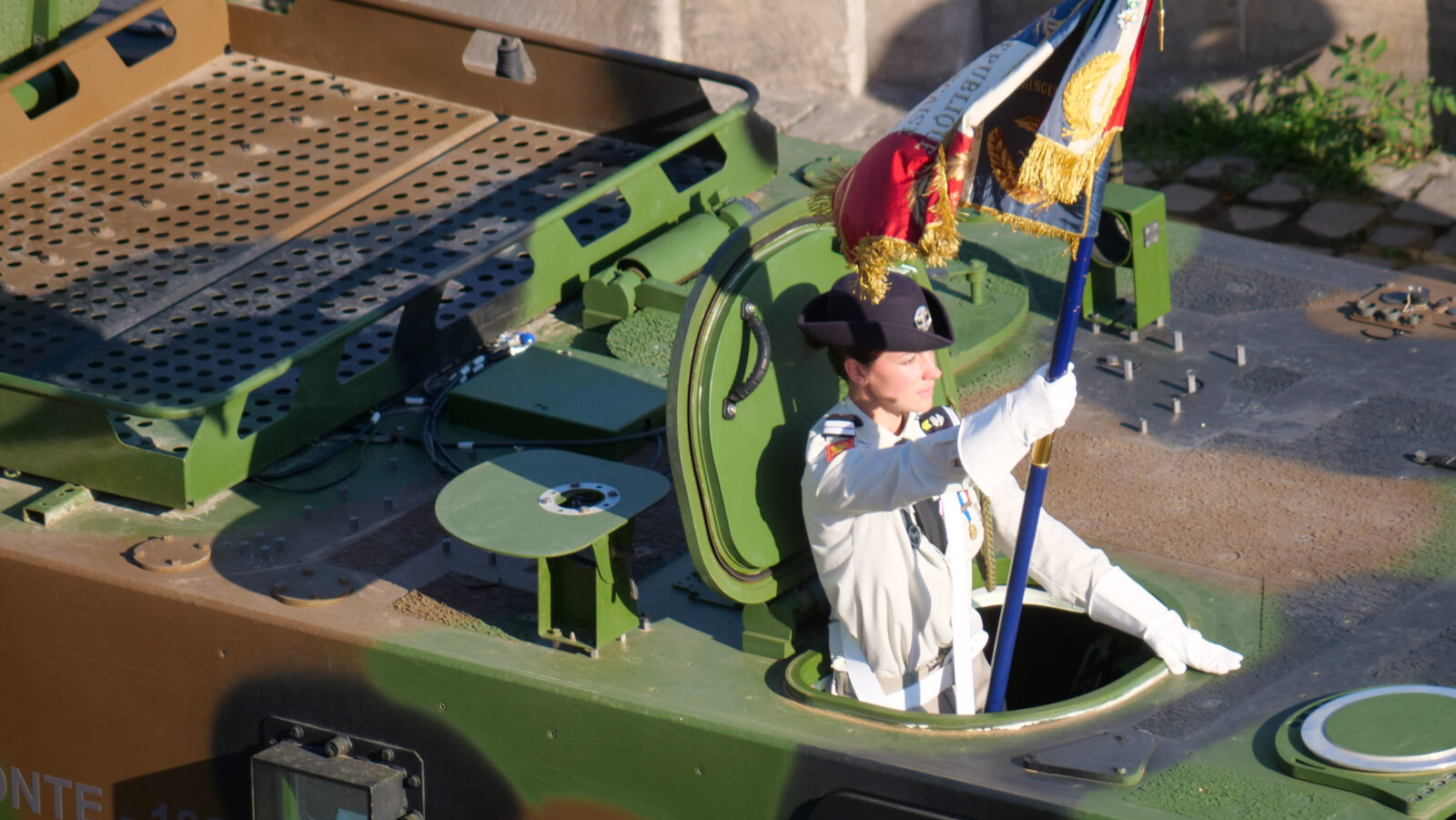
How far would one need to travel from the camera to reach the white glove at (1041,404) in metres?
3.87

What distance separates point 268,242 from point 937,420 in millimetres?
2311

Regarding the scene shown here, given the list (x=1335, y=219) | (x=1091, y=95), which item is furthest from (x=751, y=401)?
(x=1335, y=219)

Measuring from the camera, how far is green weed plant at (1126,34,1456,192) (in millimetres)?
9578

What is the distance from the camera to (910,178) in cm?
413

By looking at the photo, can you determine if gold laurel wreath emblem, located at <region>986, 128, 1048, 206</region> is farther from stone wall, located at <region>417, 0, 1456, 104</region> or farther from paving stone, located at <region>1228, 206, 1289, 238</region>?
stone wall, located at <region>417, 0, 1456, 104</region>

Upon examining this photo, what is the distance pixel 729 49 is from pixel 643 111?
3.94 metres

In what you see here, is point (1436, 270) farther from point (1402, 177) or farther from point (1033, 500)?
point (1033, 500)

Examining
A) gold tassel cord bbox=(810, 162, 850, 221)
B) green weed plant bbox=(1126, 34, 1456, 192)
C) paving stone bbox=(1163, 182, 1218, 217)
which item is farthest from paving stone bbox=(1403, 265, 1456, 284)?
gold tassel cord bbox=(810, 162, 850, 221)

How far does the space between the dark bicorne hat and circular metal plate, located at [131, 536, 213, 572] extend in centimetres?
139

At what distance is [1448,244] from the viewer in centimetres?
902

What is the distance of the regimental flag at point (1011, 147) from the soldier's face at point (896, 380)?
8.2 inches

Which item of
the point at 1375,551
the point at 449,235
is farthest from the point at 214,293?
the point at 1375,551

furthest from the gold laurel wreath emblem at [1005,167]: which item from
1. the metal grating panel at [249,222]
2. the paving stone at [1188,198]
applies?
the paving stone at [1188,198]

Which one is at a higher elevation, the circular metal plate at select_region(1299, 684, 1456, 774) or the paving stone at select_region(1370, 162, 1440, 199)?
the circular metal plate at select_region(1299, 684, 1456, 774)
